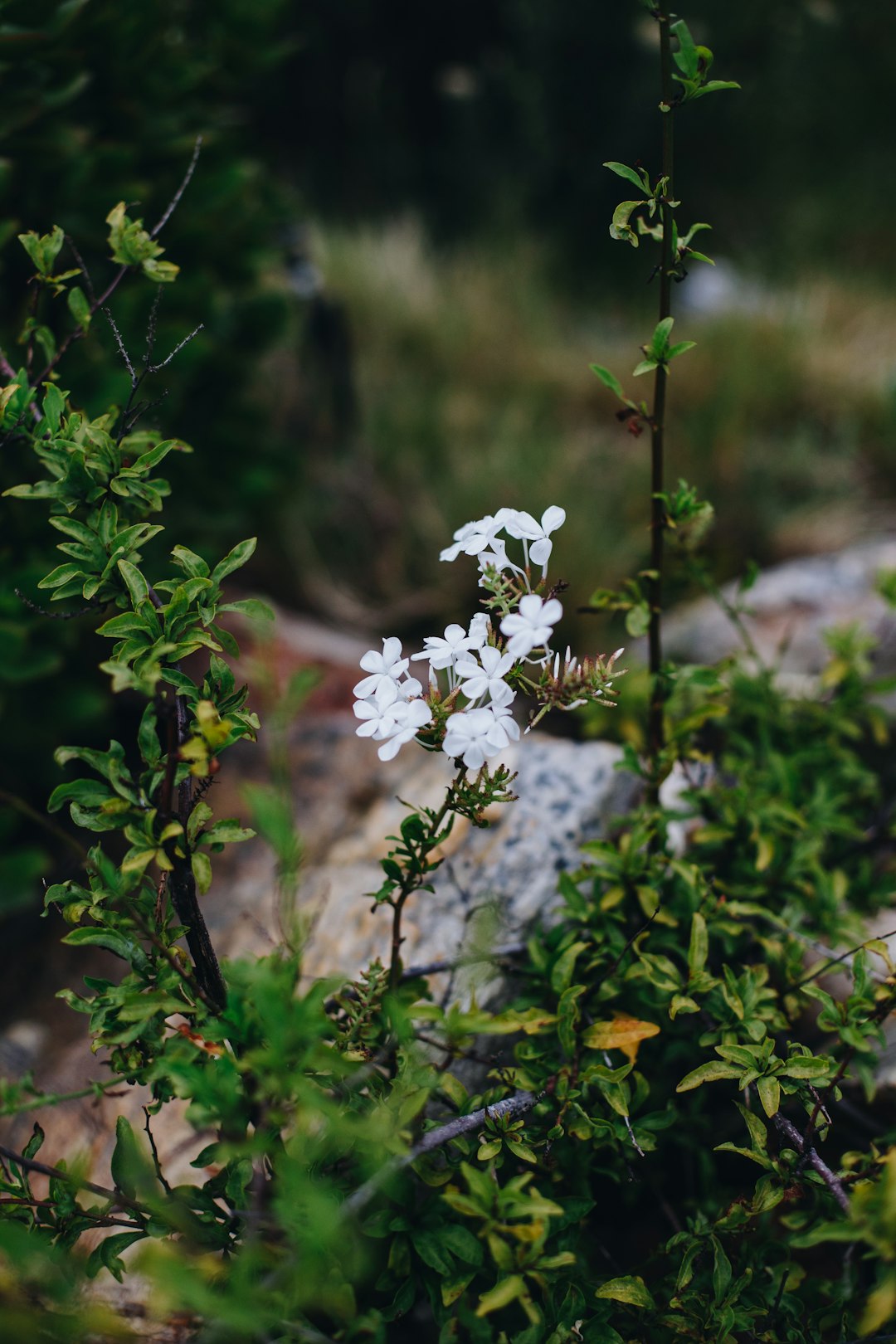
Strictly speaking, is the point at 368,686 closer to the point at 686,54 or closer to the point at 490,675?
the point at 490,675

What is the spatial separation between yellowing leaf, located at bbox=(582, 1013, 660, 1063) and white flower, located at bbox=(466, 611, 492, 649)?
2.00 ft

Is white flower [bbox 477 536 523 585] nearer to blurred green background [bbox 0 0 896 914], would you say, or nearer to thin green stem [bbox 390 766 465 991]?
thin green stem [bbox 390 766 465 991]

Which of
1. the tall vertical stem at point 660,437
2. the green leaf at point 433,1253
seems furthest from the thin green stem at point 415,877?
the tall vertical stem at point 660,437

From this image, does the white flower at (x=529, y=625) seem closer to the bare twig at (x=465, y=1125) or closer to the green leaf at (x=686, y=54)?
the bare twig at (x=465, y=1125)

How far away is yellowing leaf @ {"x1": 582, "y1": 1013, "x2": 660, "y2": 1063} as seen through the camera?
122 cm

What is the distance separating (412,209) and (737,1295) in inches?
273

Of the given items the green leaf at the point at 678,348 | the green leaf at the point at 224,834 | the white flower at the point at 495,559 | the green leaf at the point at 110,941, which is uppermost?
the green leaf at the point at 678,348

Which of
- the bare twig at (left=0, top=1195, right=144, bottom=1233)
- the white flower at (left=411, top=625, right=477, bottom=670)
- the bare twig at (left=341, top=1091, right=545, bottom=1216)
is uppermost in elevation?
the white flower at (left=411, top=625, right=477, bottom=670)

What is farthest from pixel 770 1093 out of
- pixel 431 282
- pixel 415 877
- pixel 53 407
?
pixel 431 282

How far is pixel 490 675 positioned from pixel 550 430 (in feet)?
11.8

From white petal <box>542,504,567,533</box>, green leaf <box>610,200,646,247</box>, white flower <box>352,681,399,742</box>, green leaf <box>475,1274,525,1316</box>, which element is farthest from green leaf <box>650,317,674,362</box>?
green leaf <box>475,1274,525,1316</box>

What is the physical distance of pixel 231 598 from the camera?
309cm

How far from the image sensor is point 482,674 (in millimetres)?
1028

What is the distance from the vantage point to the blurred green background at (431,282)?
2088mm
